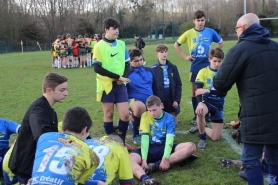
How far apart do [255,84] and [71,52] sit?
17.4 metres

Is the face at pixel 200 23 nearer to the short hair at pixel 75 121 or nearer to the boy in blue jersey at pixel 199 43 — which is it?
the boy in blue jersey at pixel 199 43

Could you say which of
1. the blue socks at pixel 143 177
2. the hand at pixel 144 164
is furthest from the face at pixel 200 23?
the blue socks at pixel 143 177

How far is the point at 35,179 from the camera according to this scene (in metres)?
2.34

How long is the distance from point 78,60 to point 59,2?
40.7 meters

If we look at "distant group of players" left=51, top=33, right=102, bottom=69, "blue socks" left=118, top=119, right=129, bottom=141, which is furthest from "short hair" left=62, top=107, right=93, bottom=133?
"distant group of players" left=51, top=33, right=102, bottom=69

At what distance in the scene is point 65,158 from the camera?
236 centimetres

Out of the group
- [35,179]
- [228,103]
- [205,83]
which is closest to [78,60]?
[228,103]

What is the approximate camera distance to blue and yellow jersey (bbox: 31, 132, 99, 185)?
7.60ft

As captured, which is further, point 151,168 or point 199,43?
point 199,43

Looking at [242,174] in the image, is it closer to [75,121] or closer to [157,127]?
[157,127]

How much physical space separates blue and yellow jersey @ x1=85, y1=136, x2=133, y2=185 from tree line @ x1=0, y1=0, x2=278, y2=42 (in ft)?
133

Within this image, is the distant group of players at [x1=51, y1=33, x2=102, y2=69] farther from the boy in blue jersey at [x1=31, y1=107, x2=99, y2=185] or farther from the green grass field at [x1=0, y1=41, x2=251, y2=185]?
the boy in blue jersey at [x1=31, y1=107, x2=99, y2=185]

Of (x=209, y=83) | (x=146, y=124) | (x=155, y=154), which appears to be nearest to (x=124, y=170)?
(x=155, y=154)

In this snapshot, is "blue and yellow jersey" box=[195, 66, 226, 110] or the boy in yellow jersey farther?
"blue and yellow jersey" box=[195, 66, 226, 110]
